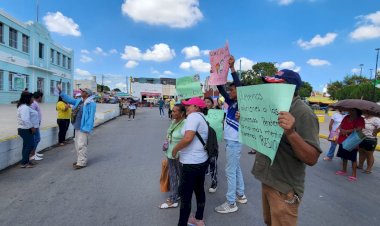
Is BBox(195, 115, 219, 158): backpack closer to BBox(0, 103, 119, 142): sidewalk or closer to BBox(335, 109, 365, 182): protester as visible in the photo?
BBox(335, 109, 365, 182): protester

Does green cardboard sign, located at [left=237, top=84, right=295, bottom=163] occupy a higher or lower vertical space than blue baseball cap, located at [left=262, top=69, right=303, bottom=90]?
lower

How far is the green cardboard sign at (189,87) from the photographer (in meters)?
5.33

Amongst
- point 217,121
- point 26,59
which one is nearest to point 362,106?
point 217,121

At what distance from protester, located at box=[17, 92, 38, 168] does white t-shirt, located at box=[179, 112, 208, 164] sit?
4616 millimetres

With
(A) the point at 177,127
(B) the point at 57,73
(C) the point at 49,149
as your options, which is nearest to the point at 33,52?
(B) the point at 57,73

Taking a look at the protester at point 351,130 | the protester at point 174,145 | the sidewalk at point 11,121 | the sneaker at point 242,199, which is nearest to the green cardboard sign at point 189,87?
the protester at point 174,145

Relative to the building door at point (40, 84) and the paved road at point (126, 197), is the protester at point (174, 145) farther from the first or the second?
the building door at point (40, 84)

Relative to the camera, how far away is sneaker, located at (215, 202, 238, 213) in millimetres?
4191

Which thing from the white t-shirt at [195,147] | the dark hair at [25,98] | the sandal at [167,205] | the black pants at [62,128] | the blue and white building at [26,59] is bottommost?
the sandal at [167,205]

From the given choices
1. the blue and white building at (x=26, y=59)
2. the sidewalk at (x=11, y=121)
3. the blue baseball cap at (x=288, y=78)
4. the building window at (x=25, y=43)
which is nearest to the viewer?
the blue baseball cap at (x=288, y=78)

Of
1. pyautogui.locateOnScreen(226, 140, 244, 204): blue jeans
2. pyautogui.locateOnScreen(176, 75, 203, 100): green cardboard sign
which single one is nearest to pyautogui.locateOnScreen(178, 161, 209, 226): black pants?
pyautogui.locateOnScreen(226, 140, 244, 204): blue jeans

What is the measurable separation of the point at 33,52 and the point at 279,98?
1368 inches

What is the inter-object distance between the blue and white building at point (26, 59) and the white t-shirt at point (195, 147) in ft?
70.1

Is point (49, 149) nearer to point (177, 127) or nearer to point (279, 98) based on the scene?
point (177, 127)
